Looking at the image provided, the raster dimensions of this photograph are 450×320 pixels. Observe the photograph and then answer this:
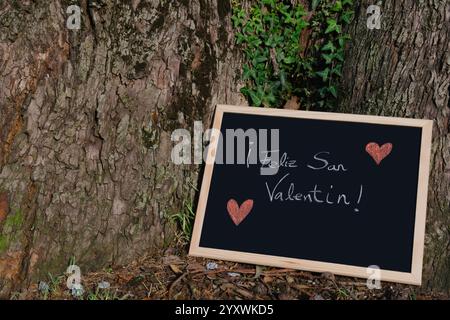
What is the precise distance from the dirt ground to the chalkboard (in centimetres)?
5

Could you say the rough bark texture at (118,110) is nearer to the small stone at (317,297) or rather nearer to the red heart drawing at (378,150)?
the red heart drawing at (378,150)

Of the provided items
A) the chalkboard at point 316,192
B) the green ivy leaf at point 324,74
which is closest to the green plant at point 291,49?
the green ivy leaf at point 324,74

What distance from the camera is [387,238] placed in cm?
241

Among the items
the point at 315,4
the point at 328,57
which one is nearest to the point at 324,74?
the point at 328,57

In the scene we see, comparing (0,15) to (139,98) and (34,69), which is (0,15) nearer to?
(34,69)

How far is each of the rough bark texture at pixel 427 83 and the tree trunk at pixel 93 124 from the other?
800 millimetres

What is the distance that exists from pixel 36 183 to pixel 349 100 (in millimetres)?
1442

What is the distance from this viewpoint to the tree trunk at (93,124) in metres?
2.43

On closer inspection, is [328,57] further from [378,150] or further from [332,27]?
[378,150]

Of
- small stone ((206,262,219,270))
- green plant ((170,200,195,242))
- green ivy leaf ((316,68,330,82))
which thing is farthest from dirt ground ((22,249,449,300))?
green ivy leaf ((316,68,330,82))

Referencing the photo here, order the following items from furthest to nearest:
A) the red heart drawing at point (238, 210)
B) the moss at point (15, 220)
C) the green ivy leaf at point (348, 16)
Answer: the green ivy leaf at point (348, 16)
the red heart drawing at point (238, 210)
the moss at point (15, 220)

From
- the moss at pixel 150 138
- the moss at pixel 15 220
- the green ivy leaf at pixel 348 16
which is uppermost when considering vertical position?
the green ivy leaf at pixel 348 16

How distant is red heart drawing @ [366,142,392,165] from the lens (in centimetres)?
250
